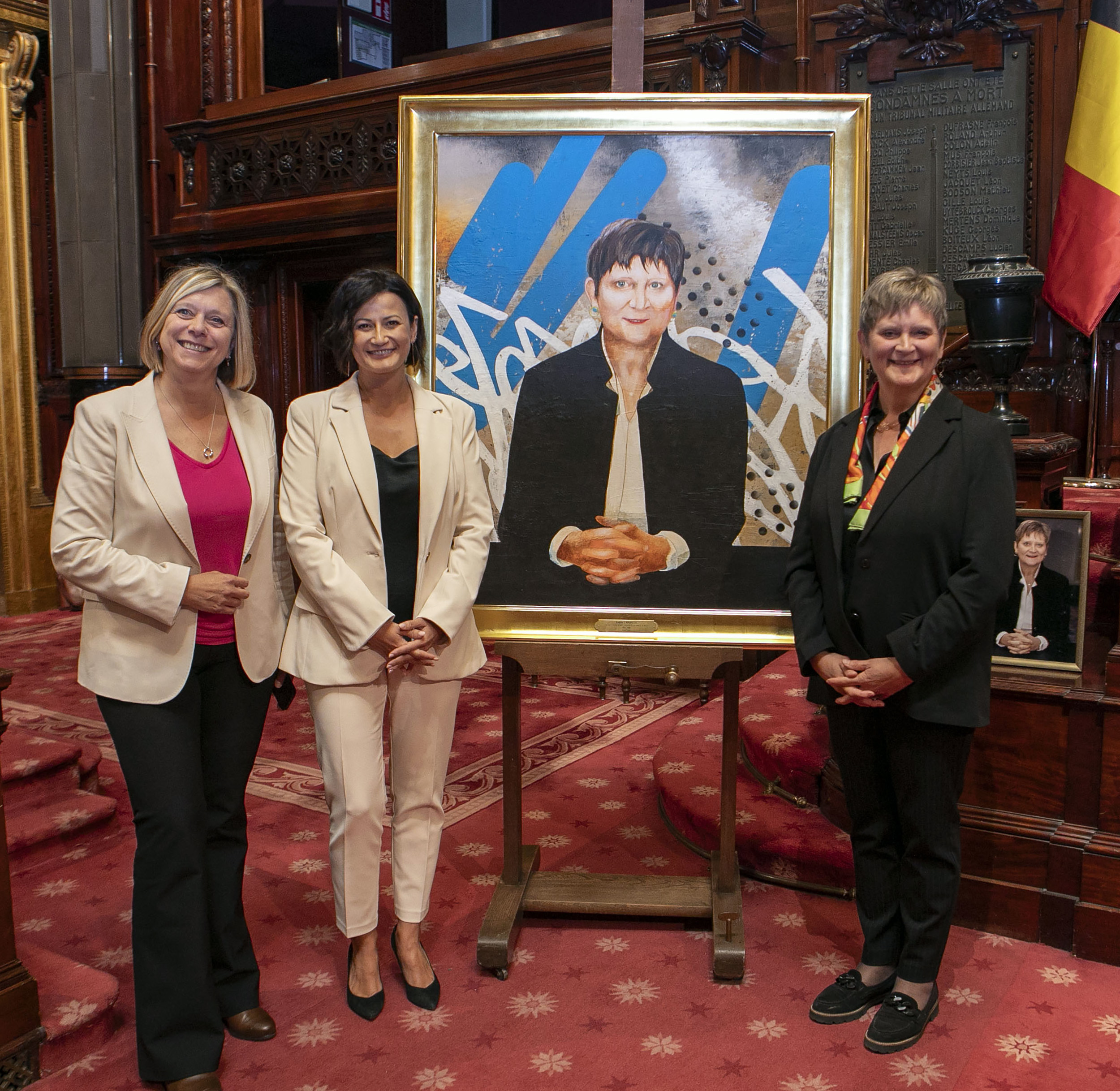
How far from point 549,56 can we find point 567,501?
164 inches

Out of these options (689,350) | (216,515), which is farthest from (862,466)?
(216,515)

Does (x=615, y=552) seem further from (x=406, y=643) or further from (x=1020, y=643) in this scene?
(x=1020, y=643)

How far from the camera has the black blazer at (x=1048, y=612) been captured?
2951 millimetres

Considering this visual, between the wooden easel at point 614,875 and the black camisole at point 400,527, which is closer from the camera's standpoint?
the black camisole at point 400,527

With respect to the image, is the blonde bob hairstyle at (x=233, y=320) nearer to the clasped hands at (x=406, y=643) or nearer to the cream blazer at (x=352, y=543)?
the cream blazer at (x=352, y=543)

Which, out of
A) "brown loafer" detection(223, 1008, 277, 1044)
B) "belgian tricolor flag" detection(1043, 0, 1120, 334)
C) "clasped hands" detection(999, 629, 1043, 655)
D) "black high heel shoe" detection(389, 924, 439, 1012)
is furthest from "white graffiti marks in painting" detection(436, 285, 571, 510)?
"belgian tricolor flag" detection(1043, 0, 1120, 334)

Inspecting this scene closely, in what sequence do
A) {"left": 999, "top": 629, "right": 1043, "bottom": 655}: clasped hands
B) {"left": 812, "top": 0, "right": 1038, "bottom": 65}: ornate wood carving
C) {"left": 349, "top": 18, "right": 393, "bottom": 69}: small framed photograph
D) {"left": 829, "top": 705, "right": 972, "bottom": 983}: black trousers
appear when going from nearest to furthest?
1. {"left": 829, "top": 705, "right": 972, "bottom": 983}: black trousers
2. {"left": 999, "top": 629, "right": 1043, "bottom": 655}: clasped hands
3. {"left": 812, "top": 0, "right": 1038, "bottom": 65}: ornate wood carving
4. {"left": 349, "top": 18, "right": 393, "bottom": 69}: small framed photograph

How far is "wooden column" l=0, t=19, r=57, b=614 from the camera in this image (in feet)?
24.2

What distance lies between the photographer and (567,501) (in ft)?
8.97

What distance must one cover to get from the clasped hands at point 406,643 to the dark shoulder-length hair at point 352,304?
0.63m

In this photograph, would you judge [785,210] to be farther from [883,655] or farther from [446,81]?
[446,81]

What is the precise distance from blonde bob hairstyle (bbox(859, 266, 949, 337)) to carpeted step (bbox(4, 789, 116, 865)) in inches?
121

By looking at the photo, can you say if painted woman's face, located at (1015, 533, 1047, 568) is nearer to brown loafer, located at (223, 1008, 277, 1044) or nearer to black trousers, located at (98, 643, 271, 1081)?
black trousers, located at (98, 643, 271, 1081)

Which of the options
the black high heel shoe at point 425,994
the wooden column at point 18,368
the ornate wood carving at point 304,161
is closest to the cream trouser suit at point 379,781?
the black high heel shoe at point 425,994
